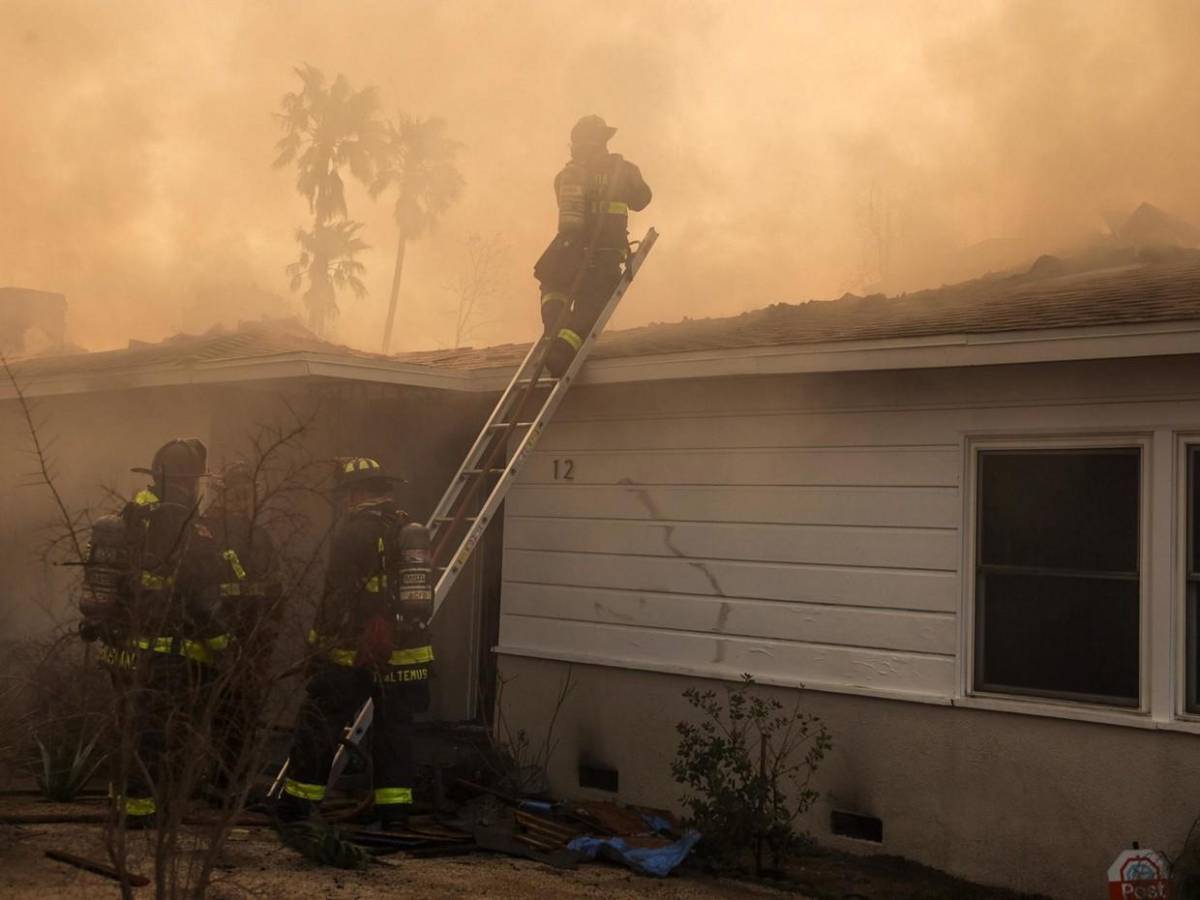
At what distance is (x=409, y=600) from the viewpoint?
6.57 m

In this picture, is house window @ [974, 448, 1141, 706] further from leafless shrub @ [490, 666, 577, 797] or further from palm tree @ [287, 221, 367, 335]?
palm tree @ [287, 221, 367, 335]

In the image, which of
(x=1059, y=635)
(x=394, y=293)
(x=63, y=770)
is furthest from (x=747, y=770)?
(x=394, y=293)

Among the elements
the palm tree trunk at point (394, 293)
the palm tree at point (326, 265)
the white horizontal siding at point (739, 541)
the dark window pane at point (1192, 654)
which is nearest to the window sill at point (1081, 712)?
the dark window pane at point (1192, 654)

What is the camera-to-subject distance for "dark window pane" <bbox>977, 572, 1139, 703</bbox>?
638 cm

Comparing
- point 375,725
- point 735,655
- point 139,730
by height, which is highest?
point 735,655

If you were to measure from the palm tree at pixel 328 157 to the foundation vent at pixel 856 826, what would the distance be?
29993 millimetres

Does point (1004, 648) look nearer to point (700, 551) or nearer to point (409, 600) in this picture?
point (700, 551)

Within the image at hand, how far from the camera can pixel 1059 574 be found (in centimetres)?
655

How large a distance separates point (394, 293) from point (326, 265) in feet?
8.87

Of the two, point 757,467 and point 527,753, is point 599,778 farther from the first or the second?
point 757,467

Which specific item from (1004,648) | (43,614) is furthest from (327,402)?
(1004,648)

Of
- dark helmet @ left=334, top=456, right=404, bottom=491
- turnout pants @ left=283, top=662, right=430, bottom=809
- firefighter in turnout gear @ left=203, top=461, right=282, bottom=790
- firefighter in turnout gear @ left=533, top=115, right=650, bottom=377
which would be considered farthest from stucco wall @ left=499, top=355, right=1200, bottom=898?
firefighter in turnout gear @ left=203, top=461, right=282, bottom=790

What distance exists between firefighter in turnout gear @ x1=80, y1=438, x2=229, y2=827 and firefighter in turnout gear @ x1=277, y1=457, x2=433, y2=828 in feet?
2.11

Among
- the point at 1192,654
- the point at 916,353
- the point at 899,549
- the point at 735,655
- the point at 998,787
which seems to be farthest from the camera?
the point at 735,655
